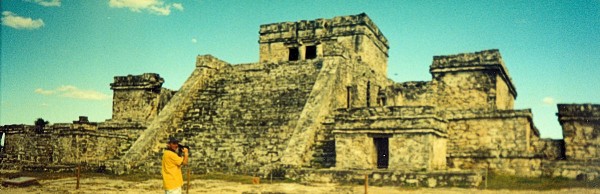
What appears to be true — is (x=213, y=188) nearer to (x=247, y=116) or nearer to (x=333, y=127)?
(x=333, y=127)

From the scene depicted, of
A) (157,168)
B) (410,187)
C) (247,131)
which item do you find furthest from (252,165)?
(410,187)

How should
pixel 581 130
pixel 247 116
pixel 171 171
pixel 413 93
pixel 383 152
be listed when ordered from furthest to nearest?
pixel 413 93 → pixel 247 116 → pixel 383 152 → pixel 581 130 → pixel 171 171

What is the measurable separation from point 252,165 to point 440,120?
17.9 feet

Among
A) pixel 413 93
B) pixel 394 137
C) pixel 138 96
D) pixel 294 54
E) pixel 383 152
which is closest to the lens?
pixel 394 137

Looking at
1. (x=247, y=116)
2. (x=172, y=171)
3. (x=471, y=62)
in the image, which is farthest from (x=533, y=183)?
(x=247, y=116)

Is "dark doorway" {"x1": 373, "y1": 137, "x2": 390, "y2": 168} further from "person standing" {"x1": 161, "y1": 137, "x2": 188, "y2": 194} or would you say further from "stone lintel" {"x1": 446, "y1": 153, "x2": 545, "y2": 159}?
"person standing" {"x1": 161, "y1": 137, "x2": 188, "y2": 194}

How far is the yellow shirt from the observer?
25.0 ft

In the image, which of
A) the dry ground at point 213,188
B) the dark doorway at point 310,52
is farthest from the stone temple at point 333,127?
the dark doorway at point 310,52

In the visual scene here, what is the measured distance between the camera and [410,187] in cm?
1162

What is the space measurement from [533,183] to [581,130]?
272cm

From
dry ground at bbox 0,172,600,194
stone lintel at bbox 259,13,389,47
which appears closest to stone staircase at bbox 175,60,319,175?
dry ground at bbox 0,172,600,194

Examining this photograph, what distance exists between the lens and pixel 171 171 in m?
7.68

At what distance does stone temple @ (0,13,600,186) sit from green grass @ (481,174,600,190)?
1.56ft

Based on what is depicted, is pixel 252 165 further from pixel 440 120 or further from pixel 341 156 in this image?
pixel 440 120
